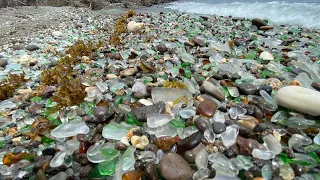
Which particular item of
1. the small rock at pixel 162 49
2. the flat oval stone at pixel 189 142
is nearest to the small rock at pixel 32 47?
the small rock at pixel 162 49

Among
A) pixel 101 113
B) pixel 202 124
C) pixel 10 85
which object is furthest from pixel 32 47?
pixel 202 124

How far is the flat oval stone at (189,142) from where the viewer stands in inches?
66.5

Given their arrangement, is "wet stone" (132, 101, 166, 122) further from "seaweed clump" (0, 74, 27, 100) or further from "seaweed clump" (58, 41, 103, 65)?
"seaweed clump" (58, 41, 103, 65)

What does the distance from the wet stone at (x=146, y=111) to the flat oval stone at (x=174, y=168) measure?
1.73ft

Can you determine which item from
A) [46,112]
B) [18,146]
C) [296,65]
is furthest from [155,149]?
[296,65]

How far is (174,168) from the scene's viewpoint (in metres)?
1.52

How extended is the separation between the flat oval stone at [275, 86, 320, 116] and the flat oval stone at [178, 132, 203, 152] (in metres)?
0.88

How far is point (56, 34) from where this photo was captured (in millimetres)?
6051

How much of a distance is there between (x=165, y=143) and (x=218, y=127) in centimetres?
45

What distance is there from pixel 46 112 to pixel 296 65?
3.12 metres

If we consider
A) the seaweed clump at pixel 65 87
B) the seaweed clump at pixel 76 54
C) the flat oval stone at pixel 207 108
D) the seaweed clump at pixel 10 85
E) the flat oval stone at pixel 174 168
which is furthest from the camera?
the seaweed clump at pixel 76 54

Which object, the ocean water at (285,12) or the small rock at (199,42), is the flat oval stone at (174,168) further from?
the ocean water at (285,12)

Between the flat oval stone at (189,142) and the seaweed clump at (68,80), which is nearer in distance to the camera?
the flat oval stone at (189,142)

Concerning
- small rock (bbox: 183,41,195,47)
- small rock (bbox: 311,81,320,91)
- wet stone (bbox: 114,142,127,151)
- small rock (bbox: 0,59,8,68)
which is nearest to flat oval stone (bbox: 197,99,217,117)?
wet stone (bbox: 114,142,127,151)
